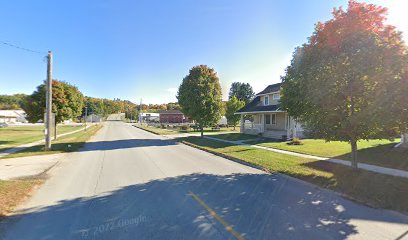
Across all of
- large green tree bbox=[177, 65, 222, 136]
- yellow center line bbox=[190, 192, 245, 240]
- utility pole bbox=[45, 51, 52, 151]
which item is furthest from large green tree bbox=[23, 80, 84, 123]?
yellow center line bbox=[190, 192, 245, 240]

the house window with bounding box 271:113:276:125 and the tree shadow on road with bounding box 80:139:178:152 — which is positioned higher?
the house window with bounding box 271:113:276:125

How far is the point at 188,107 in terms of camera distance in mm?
29422

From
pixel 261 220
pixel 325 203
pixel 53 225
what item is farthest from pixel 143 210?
pixel 325 203

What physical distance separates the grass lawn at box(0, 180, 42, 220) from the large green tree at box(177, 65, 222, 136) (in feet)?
67.1

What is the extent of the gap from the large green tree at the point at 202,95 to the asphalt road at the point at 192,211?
61.8ft

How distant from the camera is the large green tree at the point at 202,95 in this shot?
2859 centimetres

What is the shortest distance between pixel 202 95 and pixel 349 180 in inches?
800

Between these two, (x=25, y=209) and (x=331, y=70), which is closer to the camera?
(x=25, y=209)

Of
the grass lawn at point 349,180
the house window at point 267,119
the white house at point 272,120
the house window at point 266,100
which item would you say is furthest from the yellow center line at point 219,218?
the house window at point 267,119

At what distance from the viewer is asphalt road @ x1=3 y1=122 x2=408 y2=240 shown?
5199 millimetres

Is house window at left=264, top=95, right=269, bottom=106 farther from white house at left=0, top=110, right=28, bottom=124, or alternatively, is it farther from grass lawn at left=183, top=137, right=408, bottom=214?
white house at left=0, top=110, right=28, bottom=124

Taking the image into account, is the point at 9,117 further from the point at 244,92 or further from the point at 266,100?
the point at 266,100

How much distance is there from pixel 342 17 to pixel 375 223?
Result: 7821 mm

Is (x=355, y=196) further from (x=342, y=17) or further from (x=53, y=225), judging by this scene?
(x=53, y=225)
